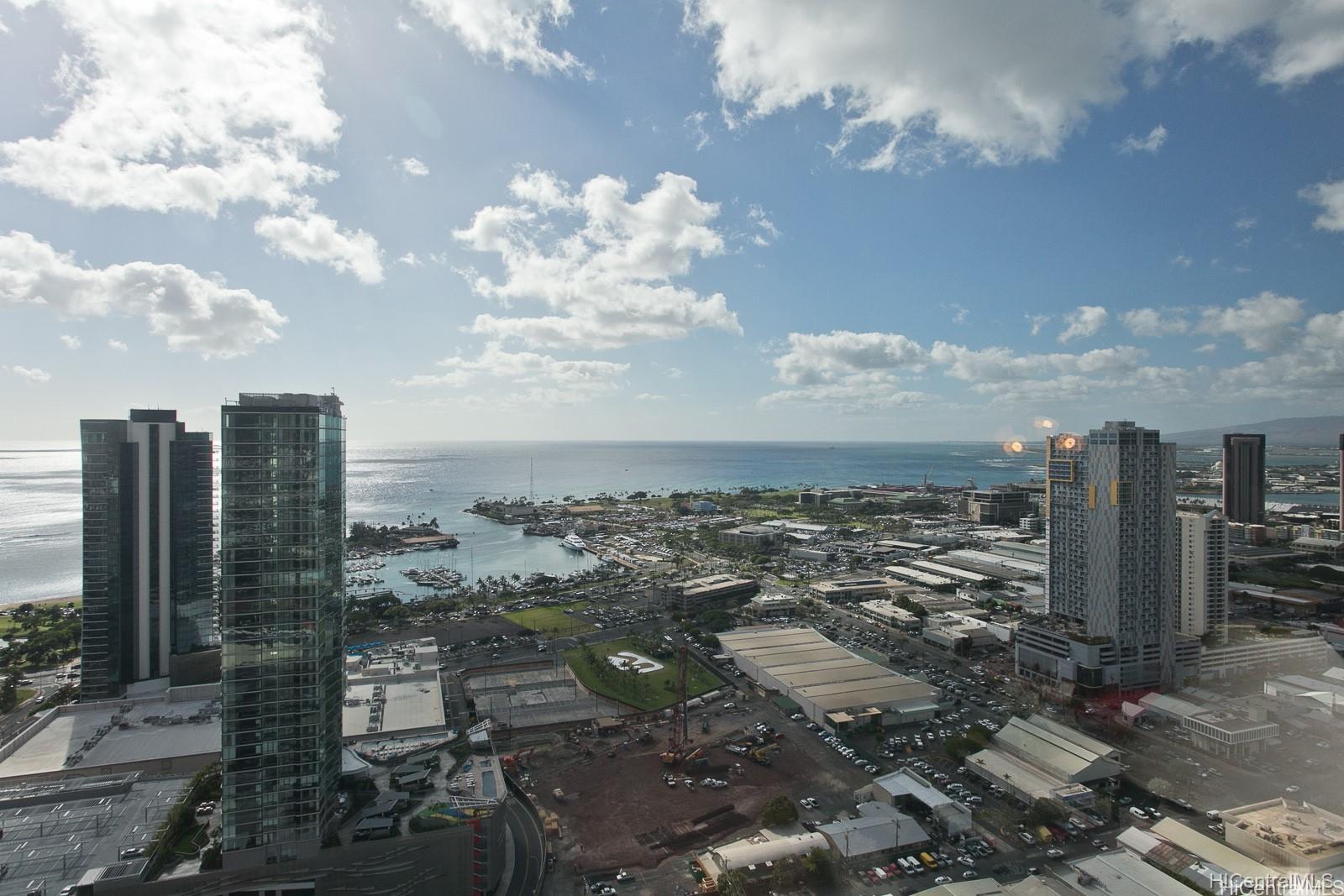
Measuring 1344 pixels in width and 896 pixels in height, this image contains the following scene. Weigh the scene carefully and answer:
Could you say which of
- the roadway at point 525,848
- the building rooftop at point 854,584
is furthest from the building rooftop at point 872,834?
the building rooftop at point 854,584

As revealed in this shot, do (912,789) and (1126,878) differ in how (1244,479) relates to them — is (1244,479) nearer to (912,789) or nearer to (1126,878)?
(912,789)

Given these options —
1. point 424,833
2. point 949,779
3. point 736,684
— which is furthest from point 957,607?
point 424,833

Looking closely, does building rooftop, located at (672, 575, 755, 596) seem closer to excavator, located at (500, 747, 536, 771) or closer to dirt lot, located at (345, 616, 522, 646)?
dirt lot, located at (345, 616, 522, 646)

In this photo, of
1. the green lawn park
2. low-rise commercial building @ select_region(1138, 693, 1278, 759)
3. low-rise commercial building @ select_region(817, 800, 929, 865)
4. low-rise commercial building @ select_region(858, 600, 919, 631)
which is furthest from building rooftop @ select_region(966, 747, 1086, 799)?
the green lawn park

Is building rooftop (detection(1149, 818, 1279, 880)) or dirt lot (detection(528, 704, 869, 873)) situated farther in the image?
dirt lot (detection(528, 704, 869, 873))

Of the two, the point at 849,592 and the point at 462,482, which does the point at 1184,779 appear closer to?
the point at 849,592

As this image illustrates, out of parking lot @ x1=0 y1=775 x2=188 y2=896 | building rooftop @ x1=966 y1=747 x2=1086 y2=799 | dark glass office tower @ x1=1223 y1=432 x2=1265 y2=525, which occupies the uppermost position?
dark glass office tower @ x1=1223 y1=432 x2=1265 y2=525
